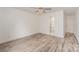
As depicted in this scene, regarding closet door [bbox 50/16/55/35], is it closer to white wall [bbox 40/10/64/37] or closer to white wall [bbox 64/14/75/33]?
white wall [bbox 40/10/64/37]

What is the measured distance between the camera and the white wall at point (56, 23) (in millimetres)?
1941

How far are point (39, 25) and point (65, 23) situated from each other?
1.67 ft

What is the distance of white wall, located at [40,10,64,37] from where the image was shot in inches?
76.4

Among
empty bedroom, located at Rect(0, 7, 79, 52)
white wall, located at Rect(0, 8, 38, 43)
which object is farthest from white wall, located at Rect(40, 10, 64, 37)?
white wall, located at Rect(0, 8, 38, 43)

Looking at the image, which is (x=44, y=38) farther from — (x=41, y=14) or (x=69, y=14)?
(x=69, y=14)

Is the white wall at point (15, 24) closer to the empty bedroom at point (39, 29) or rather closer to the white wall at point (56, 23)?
the empty bedroom at point (39, 29)

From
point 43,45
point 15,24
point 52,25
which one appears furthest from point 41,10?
point 43,45

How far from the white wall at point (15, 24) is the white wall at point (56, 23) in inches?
5.2

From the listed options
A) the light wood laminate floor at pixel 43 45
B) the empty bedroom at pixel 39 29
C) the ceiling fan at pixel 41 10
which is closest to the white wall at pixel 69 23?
the empty bedroom at pixel 39 29

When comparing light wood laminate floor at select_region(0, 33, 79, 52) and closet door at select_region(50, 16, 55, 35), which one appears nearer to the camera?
light wood laminate floor at select_region(0, 33, 79, 52)

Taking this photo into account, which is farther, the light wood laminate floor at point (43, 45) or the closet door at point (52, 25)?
the closet door at point (52, 25)

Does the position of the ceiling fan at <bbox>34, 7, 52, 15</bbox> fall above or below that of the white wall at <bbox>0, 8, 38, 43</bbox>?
above

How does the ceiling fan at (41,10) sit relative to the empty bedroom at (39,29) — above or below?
above
